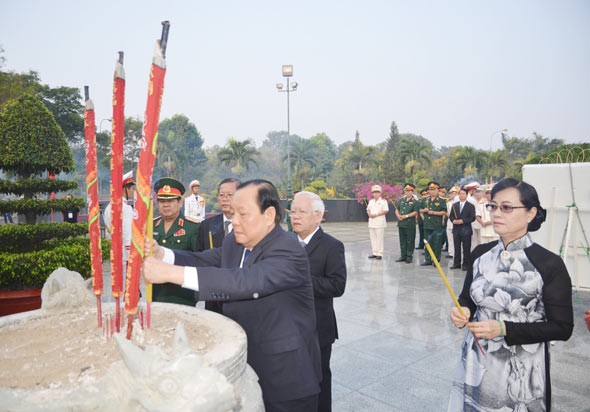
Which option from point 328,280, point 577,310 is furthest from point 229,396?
point 577,310

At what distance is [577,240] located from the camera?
541 cm

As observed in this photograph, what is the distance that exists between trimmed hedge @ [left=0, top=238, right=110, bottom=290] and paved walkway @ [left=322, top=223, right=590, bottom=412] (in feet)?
10.3

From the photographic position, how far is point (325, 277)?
2.96 metres

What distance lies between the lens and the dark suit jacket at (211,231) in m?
3.78

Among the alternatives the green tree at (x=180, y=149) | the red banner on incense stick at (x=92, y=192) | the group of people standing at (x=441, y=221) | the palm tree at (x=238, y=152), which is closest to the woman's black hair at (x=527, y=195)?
the red banner on incense stick at (x=92, y=192)

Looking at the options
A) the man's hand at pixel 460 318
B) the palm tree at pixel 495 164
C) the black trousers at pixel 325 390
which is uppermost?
the palm tree at pixel 495 164

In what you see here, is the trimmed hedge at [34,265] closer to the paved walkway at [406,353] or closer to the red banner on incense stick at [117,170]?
the paved walkway at [406,353]

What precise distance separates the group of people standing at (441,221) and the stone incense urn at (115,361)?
26.2 feet

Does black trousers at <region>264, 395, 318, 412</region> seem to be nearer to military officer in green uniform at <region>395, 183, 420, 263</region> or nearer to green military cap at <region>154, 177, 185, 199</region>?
green military cap at <region>154, 177, 185, 199</region>

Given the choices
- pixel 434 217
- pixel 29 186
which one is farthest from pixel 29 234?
pixel 434 217

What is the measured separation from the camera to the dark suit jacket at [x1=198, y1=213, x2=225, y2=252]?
378 cm

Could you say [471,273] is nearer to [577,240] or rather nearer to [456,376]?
[456,376]

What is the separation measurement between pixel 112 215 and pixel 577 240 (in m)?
5.86

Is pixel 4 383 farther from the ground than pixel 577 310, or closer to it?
farther from the ground
